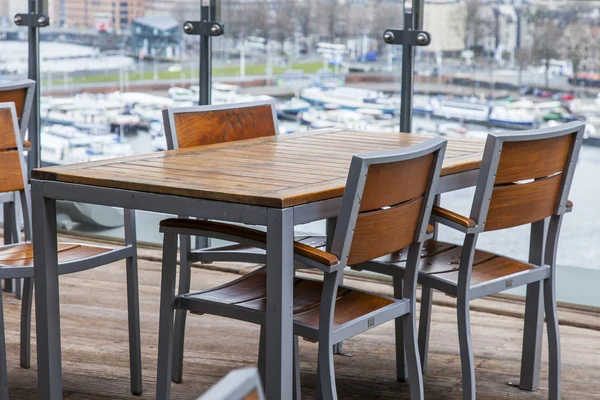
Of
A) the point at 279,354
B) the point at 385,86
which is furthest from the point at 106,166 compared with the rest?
the point at 385,86

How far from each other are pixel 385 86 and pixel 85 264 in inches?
78.8

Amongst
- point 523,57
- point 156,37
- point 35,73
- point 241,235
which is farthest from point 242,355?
point 35,73

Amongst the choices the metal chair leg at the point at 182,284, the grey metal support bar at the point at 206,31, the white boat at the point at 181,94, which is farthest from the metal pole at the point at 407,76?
the metal chair leg at the point at 182,284

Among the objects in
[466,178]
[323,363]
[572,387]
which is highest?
[466,178]

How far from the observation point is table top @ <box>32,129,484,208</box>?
2312 millimetres

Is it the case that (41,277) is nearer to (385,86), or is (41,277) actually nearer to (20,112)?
(20,112)

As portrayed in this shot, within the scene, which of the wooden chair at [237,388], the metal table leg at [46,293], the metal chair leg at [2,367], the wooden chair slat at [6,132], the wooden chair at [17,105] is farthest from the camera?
the wooden chair at [17,105]

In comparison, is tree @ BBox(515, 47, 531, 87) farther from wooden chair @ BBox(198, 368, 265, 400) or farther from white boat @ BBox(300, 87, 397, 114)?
wooden chair @ BBox(198, 368, 265, 400)

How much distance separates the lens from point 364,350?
365cm

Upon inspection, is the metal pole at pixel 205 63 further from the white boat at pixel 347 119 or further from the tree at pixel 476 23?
the tree at pixel 476 23

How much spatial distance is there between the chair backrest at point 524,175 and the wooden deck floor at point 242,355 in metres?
0.72

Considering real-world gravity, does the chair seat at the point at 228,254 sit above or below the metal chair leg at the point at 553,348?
above

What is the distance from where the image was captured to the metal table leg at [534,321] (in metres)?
3.10

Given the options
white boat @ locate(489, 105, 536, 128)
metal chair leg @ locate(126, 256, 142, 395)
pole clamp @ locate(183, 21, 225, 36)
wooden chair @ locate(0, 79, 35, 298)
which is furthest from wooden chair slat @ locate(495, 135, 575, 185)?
pole clamp @ locate(183, 21, 225, 36)
